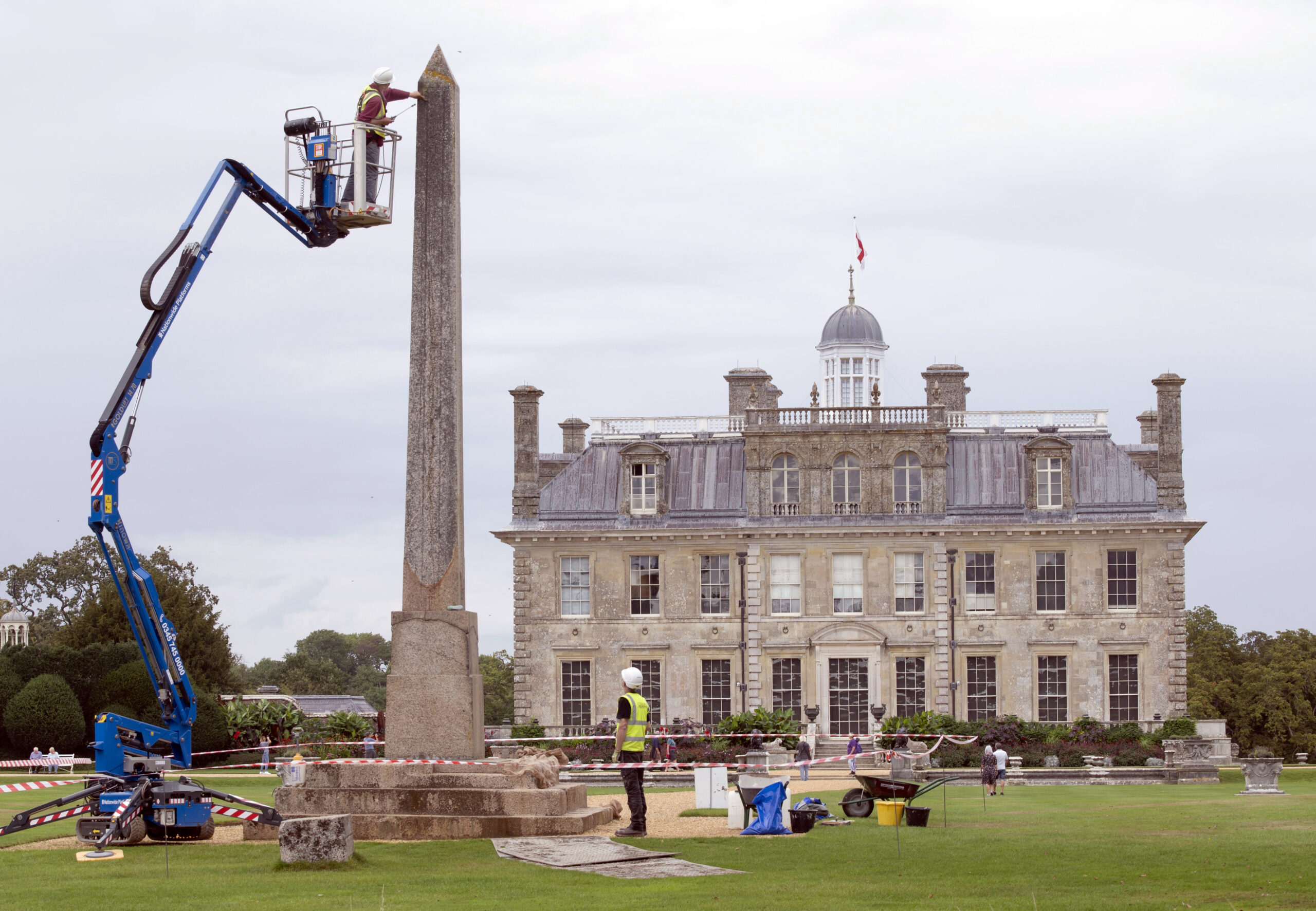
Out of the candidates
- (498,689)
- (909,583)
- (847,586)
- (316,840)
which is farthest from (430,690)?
(498,689)

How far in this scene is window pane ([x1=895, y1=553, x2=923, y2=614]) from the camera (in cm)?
4600

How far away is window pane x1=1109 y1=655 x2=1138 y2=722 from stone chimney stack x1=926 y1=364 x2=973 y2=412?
29.1 ft

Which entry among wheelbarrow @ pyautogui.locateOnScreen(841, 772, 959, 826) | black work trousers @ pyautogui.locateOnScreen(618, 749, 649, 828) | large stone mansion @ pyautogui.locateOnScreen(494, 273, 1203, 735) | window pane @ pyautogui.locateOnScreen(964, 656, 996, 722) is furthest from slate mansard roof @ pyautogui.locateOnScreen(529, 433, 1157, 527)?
black work trousers @ pyautogui.locateOnScreen(618, 749, 649, 828)

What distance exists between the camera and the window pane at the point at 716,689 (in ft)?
151

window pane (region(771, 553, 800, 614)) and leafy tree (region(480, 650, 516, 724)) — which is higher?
window pane (region(771, 553, 800, 614))

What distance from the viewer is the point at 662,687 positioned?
151ft

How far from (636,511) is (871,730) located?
30.7ft

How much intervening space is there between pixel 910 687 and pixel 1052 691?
13.0 ft

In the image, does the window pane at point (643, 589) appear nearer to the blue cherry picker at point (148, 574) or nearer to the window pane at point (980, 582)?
the window pane at point (980, 582)

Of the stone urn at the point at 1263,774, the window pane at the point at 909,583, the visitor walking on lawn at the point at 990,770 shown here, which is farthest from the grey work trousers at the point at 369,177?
the window pane at the point at 909,583

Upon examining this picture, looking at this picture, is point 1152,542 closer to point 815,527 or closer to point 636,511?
point 815,527

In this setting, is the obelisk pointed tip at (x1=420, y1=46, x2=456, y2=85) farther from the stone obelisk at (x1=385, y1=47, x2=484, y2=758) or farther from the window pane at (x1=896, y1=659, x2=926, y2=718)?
the window pane at (x1=896, y1=659, x2=926, y2=718)

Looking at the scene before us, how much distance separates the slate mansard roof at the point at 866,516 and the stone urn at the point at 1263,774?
1850 cm

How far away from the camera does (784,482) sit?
155 ft
